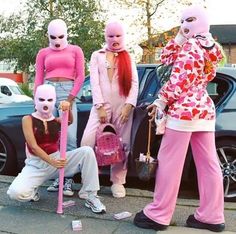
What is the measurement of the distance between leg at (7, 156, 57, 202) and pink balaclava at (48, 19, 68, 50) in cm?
120

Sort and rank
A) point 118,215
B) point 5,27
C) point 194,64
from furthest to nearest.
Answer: point 5,27 < point 118,215 < point 194,64

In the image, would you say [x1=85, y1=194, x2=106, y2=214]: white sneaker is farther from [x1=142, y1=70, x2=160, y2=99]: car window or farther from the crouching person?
[x1=142, y1=70, x2=160, y2=99]: car window

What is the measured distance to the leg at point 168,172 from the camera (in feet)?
12.3

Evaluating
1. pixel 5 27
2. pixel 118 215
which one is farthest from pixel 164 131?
pixel 5 27

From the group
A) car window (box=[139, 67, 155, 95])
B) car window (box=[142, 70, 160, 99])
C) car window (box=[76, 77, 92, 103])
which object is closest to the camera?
car window (box=[142, 70, 160, 99])

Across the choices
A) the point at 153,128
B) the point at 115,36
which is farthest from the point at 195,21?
the point at 153,128

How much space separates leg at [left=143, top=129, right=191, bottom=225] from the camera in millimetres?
3760

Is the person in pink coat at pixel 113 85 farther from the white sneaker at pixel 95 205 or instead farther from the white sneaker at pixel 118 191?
the white sneaker at pixel 95 205

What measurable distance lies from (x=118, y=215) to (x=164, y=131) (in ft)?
2.99

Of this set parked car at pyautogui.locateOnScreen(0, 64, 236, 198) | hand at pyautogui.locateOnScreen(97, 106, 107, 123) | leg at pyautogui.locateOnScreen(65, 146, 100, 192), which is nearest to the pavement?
leg at pyautogui.locateOnScreen(65, 146, 100, 192)

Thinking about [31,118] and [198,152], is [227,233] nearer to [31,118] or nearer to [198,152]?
[198,152]

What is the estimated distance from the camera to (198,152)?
3893 mm

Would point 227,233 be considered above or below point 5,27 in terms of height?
below

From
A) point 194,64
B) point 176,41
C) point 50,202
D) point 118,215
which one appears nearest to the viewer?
point 194,64
